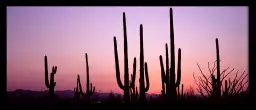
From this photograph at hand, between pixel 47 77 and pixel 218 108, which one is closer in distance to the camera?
pixel 218 108

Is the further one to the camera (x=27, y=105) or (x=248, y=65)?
(x=27, y=105)

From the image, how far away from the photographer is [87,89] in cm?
1502
